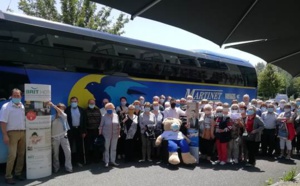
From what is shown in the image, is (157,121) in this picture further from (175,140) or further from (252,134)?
(252,134)

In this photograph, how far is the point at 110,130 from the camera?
892 cm

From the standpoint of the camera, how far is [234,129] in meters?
9.55

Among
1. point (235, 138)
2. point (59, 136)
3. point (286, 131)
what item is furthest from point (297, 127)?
point (59, 136)

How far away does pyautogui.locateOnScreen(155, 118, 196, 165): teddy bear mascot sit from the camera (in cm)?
898

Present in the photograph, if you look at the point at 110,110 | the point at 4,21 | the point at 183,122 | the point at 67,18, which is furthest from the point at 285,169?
the point at 67,18

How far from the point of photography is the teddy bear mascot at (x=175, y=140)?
8.98 meters

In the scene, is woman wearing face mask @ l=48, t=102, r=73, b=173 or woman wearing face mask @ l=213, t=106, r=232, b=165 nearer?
woman wearing face mask @ l=48, t=102, r=73, b=173

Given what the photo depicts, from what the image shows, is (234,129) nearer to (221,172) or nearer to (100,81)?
(221,172)

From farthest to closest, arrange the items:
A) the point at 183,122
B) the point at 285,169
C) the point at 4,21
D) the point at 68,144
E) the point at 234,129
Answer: the point at 183,122
the point at 234,129
the point at 285,169
the point at 68,144
the point at 4,21

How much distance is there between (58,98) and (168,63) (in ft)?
17.0

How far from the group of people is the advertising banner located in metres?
0.20

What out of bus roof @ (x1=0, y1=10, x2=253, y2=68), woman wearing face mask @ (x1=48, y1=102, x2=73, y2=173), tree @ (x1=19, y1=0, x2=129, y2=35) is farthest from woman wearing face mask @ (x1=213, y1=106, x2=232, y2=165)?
tree @ (x1=19, y1=0, x2=129, y2=35)

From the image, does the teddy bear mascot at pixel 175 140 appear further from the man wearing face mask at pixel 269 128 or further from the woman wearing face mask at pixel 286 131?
the woman wearing face mask at pixel 286 131

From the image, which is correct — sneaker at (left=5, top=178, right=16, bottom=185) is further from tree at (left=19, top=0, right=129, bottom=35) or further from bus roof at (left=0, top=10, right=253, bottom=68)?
tree at (left=19, top=0, right=129, bottom=35)
